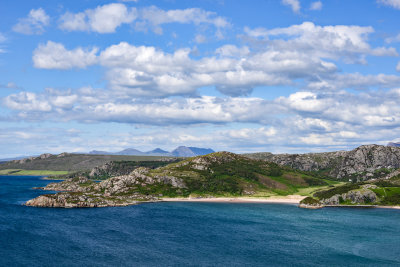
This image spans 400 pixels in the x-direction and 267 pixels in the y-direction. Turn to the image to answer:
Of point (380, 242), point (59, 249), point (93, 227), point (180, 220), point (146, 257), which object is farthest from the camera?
point (180, 220)

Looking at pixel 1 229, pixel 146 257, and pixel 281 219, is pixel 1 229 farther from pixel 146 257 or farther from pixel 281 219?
pixel 281 219

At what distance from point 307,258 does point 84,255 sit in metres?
72.3

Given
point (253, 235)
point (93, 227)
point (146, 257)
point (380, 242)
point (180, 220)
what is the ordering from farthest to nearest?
point (180, 220) → point (93, 227) → point (253, 235) → point (380, 242) → point (146, 257)

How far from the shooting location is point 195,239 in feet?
444

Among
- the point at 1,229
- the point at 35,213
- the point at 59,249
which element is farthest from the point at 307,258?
the point at 35,213

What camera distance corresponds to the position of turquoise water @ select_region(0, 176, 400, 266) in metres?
107

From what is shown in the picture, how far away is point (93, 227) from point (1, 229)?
127 feet

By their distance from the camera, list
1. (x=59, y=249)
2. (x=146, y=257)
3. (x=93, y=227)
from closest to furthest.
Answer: (x=146, y=257), (x=59, y=249), (x=93, y=227)

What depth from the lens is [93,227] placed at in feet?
507

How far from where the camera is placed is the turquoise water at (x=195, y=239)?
351 feet

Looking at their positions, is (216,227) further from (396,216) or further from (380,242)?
(396,216)

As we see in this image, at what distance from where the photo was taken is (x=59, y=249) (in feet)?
383

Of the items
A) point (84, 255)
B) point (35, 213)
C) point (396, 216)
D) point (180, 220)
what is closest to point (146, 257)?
point (84, 255)

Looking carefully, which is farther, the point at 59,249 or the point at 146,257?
the point at 59,249
